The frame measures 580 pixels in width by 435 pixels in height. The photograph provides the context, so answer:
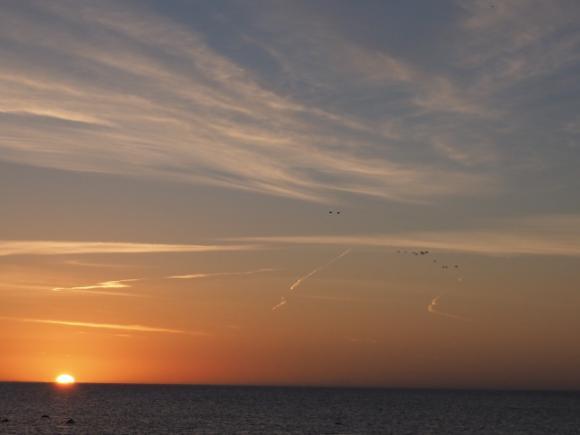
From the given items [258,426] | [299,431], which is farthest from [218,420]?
[299,431]

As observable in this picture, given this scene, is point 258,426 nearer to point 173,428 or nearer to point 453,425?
point 173,428

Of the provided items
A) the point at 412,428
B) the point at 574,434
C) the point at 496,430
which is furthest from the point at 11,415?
the point at 574,434

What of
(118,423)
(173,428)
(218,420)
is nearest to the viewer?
(173,428)

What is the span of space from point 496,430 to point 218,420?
62.5m

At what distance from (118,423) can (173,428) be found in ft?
59.9

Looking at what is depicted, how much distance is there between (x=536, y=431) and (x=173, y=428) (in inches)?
3182

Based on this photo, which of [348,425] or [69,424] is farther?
[348,425]

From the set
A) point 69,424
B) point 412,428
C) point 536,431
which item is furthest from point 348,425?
point 69,424

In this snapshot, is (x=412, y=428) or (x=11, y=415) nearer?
(x=412, y=428)

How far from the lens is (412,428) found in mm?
183125

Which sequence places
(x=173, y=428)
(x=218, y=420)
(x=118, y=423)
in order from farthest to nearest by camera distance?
(x=218, y=420), (x=118, y=423), (x=173, y=428)

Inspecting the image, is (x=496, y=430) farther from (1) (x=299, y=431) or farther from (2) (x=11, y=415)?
(2) (x=11, y=415)

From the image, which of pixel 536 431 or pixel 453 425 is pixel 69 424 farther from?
pixel 536 431

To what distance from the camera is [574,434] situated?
184 m
